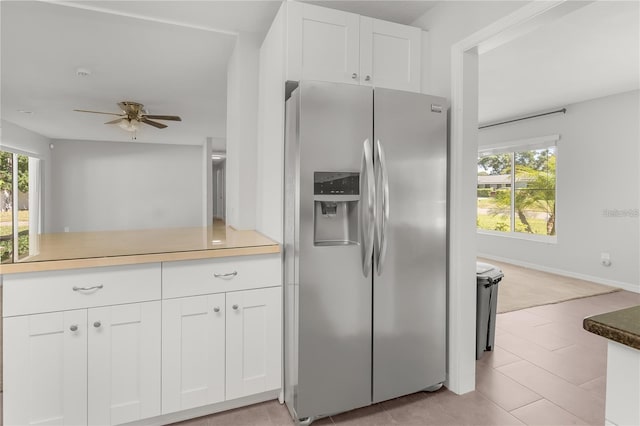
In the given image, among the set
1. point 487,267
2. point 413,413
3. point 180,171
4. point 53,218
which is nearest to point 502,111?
point 487,267

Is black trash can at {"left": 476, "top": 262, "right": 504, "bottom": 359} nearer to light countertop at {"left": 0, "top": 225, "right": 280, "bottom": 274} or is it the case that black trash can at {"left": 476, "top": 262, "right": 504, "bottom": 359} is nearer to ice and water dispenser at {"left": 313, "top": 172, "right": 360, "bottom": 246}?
ice and water dispenser at {"left": 313, "top": 172, "right": 360, "bottom": 246}

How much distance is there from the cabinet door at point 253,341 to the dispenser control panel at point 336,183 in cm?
65

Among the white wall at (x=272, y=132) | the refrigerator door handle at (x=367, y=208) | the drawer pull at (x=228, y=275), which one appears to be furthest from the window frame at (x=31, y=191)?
the refrigerator door handle at (x=367, y=208)

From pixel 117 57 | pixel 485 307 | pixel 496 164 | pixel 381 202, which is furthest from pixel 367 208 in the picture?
pixel 496 164

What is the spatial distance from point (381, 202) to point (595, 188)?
14.9 ft

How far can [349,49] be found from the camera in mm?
2125

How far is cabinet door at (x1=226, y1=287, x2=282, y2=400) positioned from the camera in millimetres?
1945

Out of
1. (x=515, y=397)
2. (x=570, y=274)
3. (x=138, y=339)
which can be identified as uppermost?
(x=138, y=339)

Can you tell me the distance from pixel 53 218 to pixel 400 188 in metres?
8.67

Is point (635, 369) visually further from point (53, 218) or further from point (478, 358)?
point (53, 218)

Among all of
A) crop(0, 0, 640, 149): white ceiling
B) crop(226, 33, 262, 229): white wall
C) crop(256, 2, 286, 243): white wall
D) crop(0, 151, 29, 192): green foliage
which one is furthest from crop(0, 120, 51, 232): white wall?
crop(256, 2, 286, 243): white wall

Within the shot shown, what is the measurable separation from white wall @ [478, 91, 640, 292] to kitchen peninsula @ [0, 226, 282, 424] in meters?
4.85

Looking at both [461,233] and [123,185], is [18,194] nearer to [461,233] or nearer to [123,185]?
[123,185]

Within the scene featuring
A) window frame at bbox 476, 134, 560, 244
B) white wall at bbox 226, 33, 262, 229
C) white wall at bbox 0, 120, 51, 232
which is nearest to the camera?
white wall at bbox 226, 33, 262, 229
